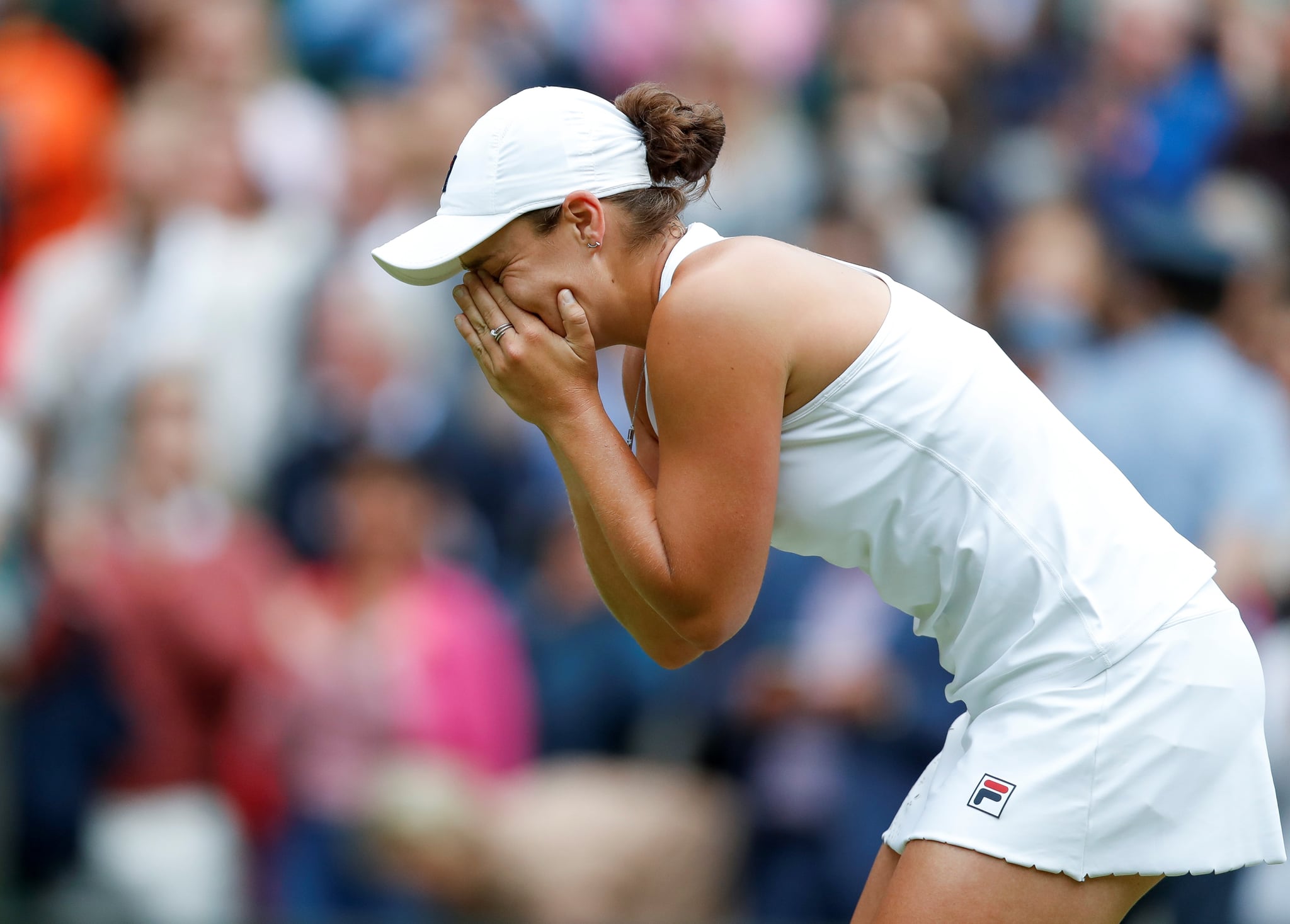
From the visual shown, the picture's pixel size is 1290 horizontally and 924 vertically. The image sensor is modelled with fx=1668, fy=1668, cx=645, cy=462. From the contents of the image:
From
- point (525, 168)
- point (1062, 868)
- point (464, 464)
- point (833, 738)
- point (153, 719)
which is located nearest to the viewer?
point (1062, 868)

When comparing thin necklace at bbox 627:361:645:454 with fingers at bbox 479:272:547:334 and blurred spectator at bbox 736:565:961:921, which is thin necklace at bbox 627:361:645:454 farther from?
blurred spectator at bbox 736:565:961:921

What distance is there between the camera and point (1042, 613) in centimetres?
257

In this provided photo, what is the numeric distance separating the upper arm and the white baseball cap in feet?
0.86

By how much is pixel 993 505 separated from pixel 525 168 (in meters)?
0.90

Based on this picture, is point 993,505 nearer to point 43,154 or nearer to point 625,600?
point 625,600

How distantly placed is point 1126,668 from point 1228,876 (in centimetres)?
271

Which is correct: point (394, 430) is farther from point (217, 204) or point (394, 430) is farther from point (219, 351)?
point (217, 204)

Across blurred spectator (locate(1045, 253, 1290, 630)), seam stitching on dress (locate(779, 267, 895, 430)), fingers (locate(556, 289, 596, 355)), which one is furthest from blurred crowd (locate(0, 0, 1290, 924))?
fingers (locate(556, 289, 596, 355))

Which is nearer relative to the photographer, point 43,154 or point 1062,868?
point 1062,868

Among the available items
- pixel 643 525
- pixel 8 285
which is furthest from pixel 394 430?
pixel 643 525

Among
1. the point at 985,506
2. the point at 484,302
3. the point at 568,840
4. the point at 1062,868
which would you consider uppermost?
the point at 484,302

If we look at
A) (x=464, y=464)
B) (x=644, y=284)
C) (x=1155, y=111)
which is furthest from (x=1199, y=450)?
(x=644, y=284)

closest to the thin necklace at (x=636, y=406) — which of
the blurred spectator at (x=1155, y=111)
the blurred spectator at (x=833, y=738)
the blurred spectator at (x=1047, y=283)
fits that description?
the blurred spectator at (x=833, y=738)

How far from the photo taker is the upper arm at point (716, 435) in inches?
98.3
